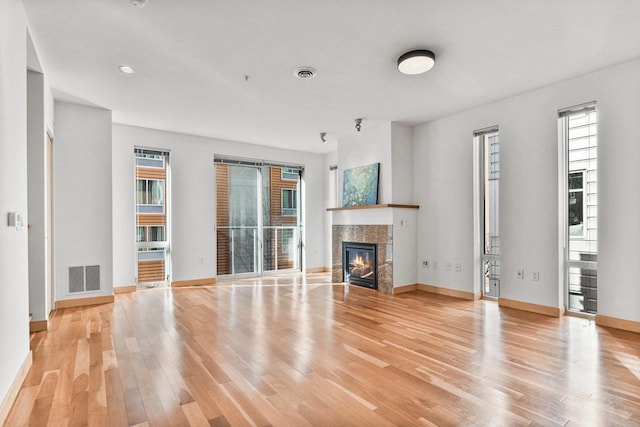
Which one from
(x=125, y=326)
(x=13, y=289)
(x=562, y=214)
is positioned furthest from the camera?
(x=562, y=214)

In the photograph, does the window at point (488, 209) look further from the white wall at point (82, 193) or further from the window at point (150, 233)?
the white wall at point (82, 193)

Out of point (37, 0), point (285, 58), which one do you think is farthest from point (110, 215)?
point (285, 58)

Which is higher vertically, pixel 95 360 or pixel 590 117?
pixel 590 117

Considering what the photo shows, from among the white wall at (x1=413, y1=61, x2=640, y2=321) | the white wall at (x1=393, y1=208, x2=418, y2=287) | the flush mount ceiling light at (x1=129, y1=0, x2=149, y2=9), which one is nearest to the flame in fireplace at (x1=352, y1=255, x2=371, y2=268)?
the white wall at (x1=393, y1=208, x2=418, y2=287)

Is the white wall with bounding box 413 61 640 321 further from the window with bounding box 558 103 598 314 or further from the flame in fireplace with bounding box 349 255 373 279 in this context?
the flame in fireplace with bounding box 349 255 373 279

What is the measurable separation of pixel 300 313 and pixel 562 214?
10.8ft

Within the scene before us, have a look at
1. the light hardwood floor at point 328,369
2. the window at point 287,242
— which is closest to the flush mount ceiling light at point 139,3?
the light hardwood floor at point 328,369

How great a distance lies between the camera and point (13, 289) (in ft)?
7.21

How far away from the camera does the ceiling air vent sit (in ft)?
11.4

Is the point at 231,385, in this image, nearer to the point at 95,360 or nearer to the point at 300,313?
the point at 95,360

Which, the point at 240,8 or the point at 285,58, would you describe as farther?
the point at 285,58

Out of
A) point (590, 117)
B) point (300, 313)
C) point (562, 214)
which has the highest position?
point (590, 117)

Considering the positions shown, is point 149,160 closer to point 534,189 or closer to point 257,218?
point 257,218

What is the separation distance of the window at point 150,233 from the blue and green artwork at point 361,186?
10.7 feet
